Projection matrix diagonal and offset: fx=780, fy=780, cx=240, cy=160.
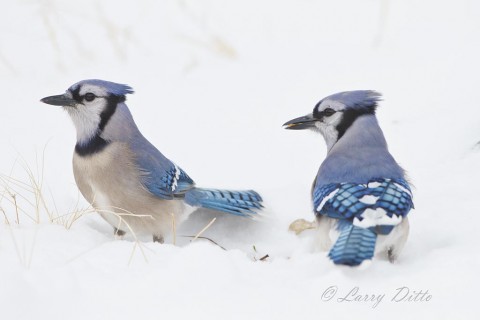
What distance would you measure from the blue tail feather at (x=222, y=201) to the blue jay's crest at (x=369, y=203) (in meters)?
0.59

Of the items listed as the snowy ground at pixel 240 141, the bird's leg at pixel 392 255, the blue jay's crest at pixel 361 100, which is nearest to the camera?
the snowy ground at pixel 240 141

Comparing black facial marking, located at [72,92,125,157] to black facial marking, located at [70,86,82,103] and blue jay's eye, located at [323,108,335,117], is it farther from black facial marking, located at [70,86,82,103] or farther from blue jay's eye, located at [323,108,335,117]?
blue jay's eye, located at [323,108,335,117]

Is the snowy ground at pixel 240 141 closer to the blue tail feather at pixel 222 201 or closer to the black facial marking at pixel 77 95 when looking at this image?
the blue tail feather at pixel 222 201

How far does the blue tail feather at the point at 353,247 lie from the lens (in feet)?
8.49

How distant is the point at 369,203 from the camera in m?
2.85

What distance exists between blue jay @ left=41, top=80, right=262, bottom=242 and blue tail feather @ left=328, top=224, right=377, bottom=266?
3.12 feet

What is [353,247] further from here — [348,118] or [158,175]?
[158,175]

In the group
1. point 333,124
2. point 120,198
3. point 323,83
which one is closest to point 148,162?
point 120,198

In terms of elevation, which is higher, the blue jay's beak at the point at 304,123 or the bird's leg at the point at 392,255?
the blue jay's beak at the point at 304,123

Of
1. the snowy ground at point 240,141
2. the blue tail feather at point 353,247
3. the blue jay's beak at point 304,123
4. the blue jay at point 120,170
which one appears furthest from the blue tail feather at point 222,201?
the blue tail feather at point 353,247

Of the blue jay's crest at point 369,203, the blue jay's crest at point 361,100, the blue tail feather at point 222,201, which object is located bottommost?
the blue tail feather at point 222,201

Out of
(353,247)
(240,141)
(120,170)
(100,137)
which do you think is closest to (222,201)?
(120,170)

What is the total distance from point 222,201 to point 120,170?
1.64ft

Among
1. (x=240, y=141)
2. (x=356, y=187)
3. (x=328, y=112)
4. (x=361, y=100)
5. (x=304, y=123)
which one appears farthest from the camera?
(x=240, y=141)
